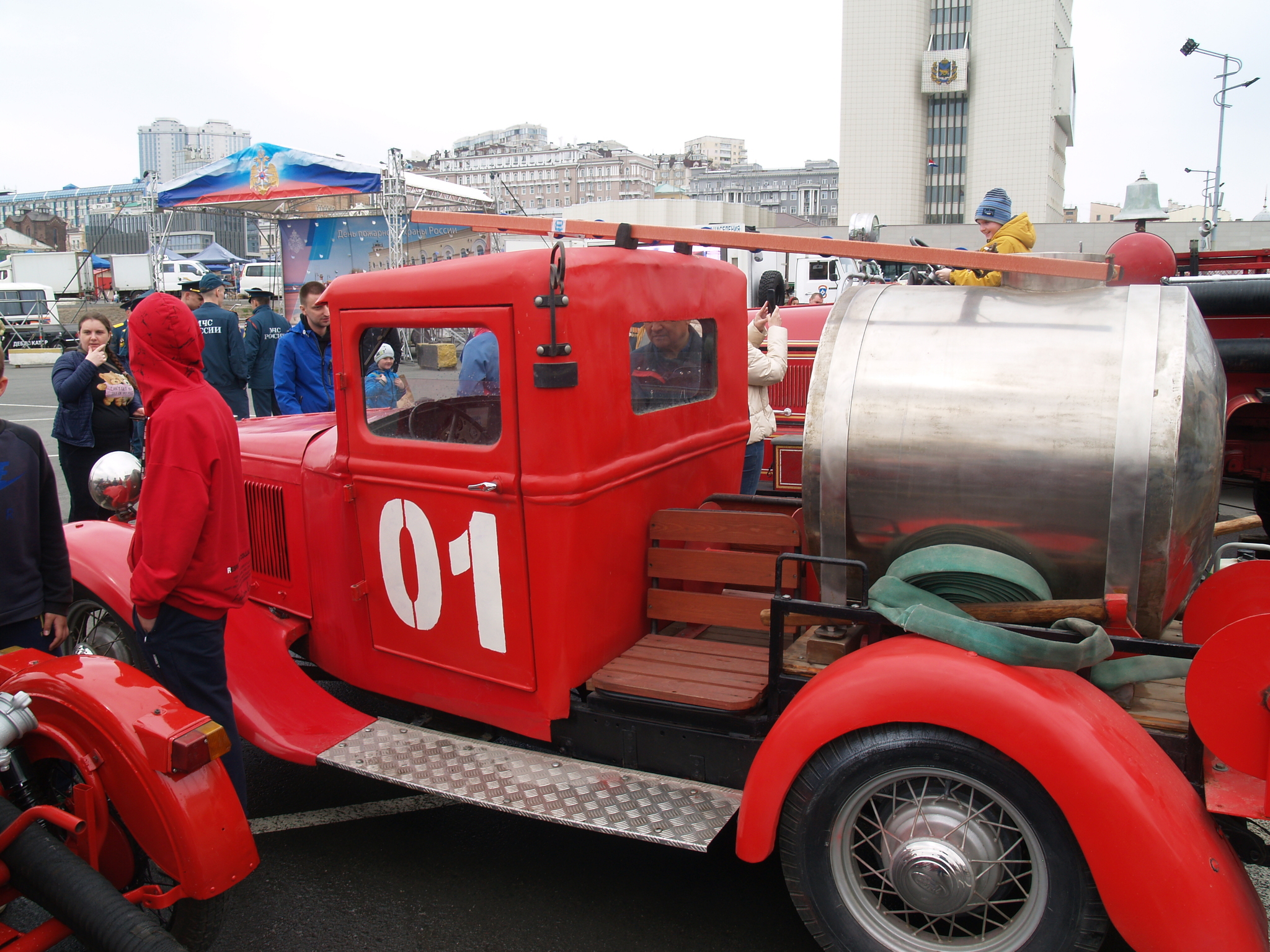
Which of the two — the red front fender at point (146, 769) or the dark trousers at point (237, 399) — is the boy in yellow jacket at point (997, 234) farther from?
the dark trousers at point (237, 399)

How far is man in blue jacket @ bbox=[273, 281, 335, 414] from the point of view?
6262mm

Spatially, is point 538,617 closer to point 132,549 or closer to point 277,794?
point 132,549

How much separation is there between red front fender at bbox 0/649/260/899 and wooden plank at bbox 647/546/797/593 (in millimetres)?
1558

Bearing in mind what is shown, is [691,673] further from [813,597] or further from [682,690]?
[813,597]

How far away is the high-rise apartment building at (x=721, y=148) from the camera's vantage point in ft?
614

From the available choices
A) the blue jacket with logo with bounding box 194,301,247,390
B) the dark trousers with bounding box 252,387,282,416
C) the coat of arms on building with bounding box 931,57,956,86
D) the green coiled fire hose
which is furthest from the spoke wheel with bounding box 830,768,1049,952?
the coat of arms on building with bounding box 931,57,956,86

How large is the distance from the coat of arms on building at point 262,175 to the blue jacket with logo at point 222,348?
10.3m

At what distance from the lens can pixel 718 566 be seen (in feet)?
10.1

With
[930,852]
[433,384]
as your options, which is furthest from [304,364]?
[930,852]

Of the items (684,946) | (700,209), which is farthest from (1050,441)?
(700,209)

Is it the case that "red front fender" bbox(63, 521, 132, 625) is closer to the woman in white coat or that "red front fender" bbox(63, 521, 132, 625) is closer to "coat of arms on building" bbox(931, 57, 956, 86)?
the woman in white coat

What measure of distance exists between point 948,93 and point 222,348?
2746 inches

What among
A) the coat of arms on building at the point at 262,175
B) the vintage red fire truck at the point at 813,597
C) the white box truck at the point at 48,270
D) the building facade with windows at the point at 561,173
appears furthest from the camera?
the building facade with windows at the point at 561,173

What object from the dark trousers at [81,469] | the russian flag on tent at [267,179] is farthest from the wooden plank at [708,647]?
the russian flag on tent at [267,179]
